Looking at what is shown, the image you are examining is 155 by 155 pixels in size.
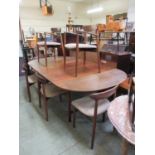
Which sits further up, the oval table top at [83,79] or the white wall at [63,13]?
the white wall at [63,13]

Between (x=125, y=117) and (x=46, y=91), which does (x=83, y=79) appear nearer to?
(x=46, y=91)

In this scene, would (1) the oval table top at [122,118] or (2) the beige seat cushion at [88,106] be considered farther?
(2) the beige seat cushion at [88,106]

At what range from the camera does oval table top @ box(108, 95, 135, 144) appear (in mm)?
1091

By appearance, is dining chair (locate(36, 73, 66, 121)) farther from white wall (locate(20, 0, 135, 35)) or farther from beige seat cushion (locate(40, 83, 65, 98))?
white wall (locate(20, 0, 135, 35))

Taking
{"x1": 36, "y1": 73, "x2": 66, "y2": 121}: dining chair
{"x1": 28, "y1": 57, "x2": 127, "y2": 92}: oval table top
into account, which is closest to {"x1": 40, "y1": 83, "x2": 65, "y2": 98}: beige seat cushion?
{"x1": 36, "y1": 73, "x2": 66, "y2": 121}: dining chair

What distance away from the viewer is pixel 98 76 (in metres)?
2.30

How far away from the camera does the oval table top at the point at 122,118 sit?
109 cm

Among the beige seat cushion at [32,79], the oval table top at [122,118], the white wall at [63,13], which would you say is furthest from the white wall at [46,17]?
the oval table top at [122,118]

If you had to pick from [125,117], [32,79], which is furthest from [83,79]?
[32,79]

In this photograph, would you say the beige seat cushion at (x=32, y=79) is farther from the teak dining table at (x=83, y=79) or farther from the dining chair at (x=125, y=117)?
the dining chair at (x=125, y=117)

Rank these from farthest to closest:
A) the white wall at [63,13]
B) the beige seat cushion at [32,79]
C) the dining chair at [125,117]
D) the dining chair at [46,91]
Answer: the white wall at [63,13], the beige seat cushion at [32,79], the dining chair at [46,91], the dining chair at [125,117]
